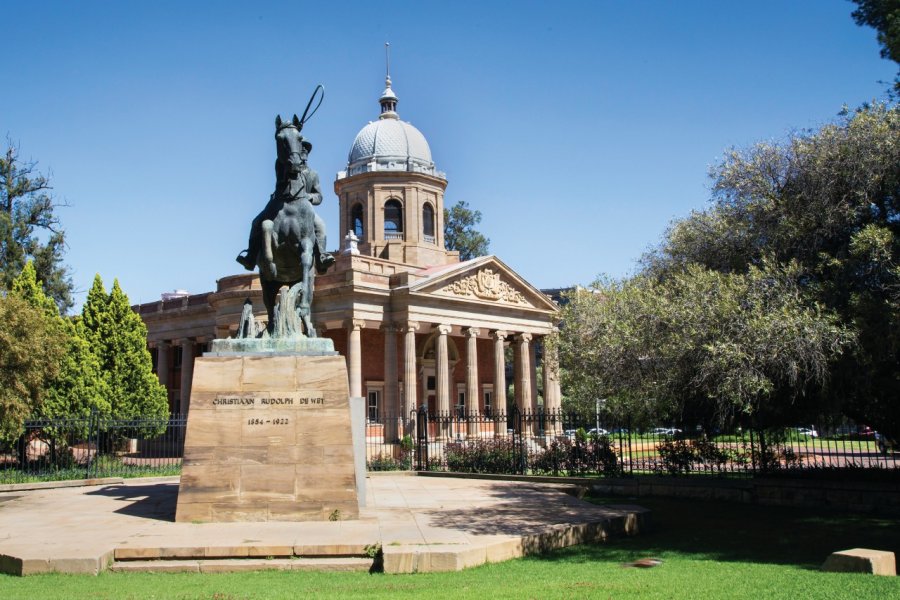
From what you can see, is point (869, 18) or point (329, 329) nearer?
A: point (869, 18)

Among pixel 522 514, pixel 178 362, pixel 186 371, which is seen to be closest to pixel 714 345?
pixel 522 514

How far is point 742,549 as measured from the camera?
11.1 meters

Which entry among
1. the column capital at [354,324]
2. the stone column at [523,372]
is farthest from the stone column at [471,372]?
the column capital at [354,324]

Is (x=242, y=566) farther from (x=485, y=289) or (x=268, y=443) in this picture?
(x=485, y=289)

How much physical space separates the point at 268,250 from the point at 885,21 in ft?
39.0

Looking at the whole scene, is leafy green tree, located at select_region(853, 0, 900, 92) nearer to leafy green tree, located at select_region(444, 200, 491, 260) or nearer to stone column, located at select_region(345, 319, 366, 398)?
stone column, located at select_region(345, 319, 366, 398)

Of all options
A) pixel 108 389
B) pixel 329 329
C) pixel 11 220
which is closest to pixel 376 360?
pixel 329 329

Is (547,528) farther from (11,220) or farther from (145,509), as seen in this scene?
(11,220)

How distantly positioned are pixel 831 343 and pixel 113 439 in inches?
895

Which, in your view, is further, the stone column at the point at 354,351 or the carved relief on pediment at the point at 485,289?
the carved relief on pediment at the point at 485,289

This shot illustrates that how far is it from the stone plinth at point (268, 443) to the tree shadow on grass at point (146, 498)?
1083mm

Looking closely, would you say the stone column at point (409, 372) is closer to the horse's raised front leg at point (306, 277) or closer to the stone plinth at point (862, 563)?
the horse's raised front leg at point (306, 277)

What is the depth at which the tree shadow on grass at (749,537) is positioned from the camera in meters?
10.6

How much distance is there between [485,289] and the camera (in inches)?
1686
